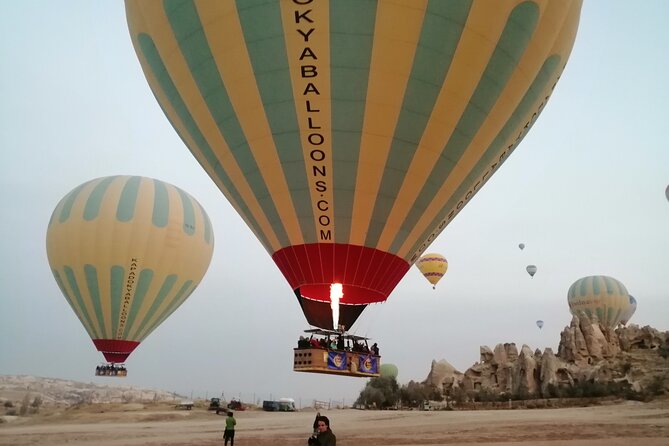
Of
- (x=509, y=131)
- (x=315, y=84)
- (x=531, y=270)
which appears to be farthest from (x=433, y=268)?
(x=315, y=84)

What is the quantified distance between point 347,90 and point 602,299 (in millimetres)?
53743

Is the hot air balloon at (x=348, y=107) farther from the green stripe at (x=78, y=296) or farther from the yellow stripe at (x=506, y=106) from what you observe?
the green stripe at (x=78, y=296)

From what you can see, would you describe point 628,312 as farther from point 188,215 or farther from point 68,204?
point 68,204

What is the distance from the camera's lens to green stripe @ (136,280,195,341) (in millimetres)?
23656

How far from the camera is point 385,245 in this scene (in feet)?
38.1

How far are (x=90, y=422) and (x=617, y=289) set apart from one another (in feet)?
168

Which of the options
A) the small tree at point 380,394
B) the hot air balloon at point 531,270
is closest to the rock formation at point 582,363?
the hot air balloon at point 531,270

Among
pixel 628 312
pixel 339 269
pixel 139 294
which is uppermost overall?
pixel 628 312

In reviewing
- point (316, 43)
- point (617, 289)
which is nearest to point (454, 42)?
point (316, 43)

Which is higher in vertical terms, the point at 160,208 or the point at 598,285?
the point at 598,285

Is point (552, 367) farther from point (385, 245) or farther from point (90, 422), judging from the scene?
point (385, 245)

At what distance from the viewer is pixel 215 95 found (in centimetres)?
1103

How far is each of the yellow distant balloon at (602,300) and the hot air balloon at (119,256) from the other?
44.4 meters

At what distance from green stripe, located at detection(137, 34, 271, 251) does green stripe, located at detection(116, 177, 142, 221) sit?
449 inches
